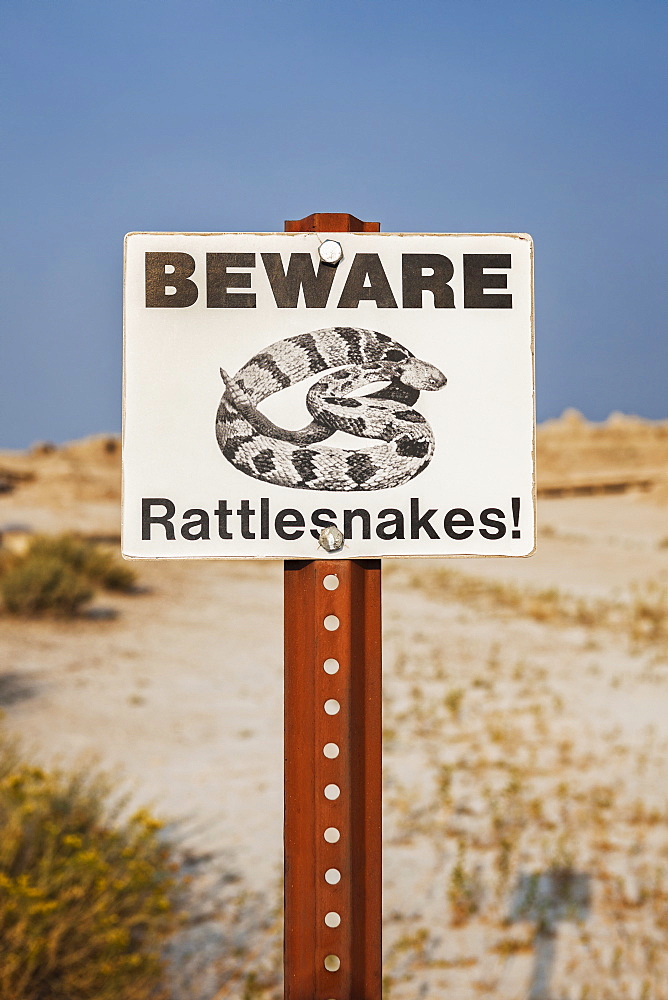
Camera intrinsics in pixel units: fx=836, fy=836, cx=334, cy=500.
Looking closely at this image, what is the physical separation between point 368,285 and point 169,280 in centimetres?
34

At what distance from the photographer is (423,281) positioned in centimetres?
144

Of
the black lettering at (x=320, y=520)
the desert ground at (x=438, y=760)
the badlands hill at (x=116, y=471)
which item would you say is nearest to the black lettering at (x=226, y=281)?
the black lettering at (x=320, y=520)

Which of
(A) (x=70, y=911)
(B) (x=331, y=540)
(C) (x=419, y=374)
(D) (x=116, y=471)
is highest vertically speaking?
(D) (x=116, y=471)

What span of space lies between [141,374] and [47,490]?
31.9 metres

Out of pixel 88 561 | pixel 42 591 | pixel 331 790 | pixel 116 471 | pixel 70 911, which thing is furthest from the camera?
pixel 116 471

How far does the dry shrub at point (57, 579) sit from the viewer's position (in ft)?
28.3

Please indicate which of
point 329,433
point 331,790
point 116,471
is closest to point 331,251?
point 329,433

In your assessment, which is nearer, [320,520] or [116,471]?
[320,520]

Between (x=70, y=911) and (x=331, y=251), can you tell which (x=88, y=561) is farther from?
(x=331, y=251)

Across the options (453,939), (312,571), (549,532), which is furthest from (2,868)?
(549,532)

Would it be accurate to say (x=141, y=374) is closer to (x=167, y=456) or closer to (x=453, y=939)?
(x=167, y=456)

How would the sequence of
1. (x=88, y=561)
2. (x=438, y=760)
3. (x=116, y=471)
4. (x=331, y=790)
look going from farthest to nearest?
(x=116, y=471) → (x=88, y=561) → (x=438, y=760) → (x=331, y=790)

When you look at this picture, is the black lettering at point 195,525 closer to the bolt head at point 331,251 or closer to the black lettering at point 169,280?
the black lettering at point 169,280

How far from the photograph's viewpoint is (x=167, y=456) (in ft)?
4.65
